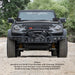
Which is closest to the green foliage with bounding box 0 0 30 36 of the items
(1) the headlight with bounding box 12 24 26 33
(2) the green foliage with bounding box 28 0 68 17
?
(2) the green foliage with bounding box 28 0 68 17

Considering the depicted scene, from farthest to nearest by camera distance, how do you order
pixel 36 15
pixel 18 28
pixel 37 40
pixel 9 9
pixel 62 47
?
pixel 9 9
pixel 36 15
pixel 62 47
pixel 18 28
pixel 37 40

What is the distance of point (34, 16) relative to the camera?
1511 cm


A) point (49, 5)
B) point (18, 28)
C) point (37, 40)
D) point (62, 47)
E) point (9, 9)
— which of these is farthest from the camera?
point (49, 5)

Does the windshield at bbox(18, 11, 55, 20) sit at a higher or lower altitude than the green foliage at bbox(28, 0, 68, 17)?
higher

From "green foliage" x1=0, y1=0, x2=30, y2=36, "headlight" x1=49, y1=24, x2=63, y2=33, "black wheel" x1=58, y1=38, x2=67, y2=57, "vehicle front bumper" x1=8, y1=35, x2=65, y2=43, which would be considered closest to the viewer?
"vehicle front bumper" x1=8, y1=35, x2=65, y2=43

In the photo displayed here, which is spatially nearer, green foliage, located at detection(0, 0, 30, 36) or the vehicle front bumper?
the vehicle front bumper

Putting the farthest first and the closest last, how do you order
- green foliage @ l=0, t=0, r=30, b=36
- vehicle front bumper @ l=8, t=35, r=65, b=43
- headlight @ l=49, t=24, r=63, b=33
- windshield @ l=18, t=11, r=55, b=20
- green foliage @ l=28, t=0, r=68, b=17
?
green foliage @ l=28, t=0, r=68, b=17, green foliage @ l=0, t=0, r=30, b=36, windshield @ l=18, t=11, r=55, b=20, headlight @ l=49, t=24, r=63, b=33, vehicle front bumper @ l=8, t=35, r=65, b=43

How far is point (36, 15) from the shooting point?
49.7ft

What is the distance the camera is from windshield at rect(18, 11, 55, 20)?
1503 cm

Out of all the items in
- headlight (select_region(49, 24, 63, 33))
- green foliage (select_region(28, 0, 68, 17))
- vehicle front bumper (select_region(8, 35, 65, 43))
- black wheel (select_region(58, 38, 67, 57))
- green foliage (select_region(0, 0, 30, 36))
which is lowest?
green foliage (select_region(28, 0, 68, 17))

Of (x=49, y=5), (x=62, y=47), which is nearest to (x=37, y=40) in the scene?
(x=62, y=47)

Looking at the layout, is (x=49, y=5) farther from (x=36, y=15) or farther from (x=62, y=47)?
(x=62, y=47)

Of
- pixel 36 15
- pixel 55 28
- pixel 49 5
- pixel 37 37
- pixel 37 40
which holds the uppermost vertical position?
pixel 36 15

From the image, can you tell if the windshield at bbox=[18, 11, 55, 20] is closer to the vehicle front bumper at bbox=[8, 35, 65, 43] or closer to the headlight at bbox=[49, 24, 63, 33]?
the headlight at bbox=[49, 24, 63, 33]
